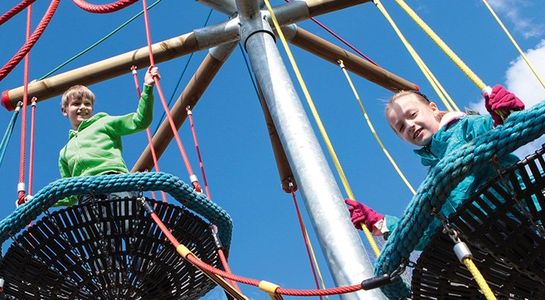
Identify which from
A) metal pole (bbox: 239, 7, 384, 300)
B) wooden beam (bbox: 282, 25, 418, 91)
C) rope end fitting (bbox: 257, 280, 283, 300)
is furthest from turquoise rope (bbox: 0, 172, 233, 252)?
wooden beam (bbox: 282, 25, 418, 91)

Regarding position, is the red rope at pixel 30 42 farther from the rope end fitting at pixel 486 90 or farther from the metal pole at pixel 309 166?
the rope end fitting at pixel 486 90

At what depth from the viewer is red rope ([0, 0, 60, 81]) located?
3635mm

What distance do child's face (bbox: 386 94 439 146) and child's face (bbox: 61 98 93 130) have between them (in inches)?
78.6

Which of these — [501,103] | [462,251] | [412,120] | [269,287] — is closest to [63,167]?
[269,287]

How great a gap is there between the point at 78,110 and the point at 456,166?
2.67 metres

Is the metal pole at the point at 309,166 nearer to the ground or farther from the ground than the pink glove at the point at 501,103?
farther from the ground

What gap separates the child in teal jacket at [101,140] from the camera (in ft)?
13.0

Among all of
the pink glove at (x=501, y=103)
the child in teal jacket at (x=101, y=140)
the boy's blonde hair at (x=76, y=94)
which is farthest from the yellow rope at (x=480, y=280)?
the boy's blonde hair at (x=76, y=94)

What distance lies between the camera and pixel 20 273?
3475 millimetres

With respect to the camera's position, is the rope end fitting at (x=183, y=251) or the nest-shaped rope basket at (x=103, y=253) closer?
the rope end fitting at (x=183, y=251)

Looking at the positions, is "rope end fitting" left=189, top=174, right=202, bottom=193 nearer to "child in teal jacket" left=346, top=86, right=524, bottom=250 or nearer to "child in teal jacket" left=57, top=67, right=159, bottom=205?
"child in teal jacket" left=57, top=67, right=159, bottom=205

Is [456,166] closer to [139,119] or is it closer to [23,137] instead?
[139,119]

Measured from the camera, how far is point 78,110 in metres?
4.42

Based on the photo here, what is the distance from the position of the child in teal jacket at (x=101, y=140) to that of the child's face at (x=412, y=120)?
148 cm
